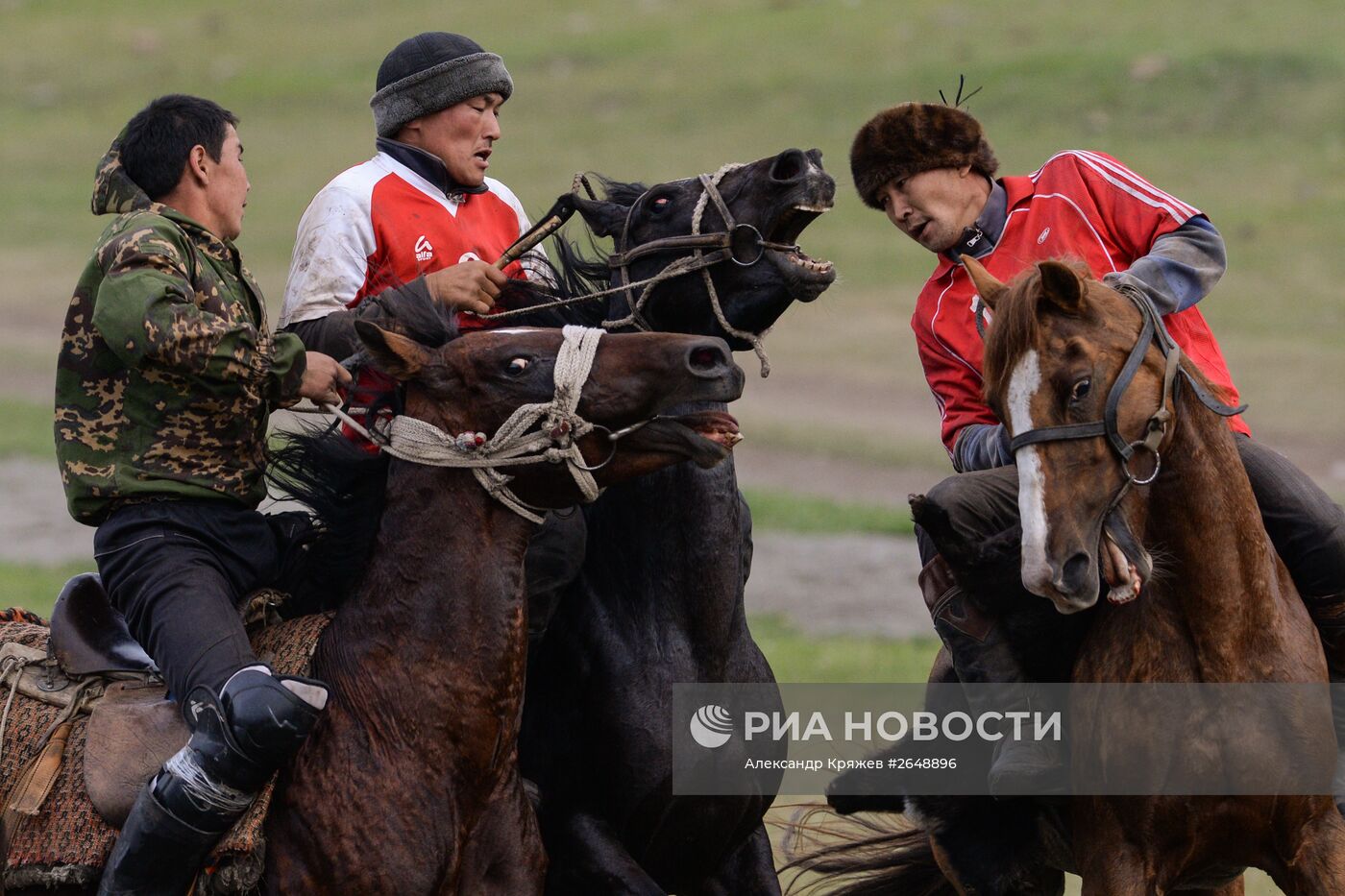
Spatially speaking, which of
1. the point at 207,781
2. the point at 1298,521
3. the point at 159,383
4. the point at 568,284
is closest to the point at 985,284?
the point at 1298,521

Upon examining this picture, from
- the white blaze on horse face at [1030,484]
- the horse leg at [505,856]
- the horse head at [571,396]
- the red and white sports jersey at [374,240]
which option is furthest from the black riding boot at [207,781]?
the white blaze on horse face at [1030,484]

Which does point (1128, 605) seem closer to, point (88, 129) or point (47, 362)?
point (47, 362)

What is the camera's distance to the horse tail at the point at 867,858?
648 centimetres

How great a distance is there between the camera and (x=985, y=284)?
490 cm

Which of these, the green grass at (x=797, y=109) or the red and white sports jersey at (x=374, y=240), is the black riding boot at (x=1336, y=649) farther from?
the green grass at (x=797, y=109)

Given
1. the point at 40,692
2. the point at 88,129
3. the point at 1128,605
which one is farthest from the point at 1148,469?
the point at 88,129

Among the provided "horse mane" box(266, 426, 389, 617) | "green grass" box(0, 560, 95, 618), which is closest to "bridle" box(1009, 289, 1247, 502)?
"horse mane" box(266, 426, 389, 617)

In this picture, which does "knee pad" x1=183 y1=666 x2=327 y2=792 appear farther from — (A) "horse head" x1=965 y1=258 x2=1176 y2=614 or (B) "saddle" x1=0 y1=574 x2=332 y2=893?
(A) "horse head" x1=965 y1=258 x2=1176 y2=614

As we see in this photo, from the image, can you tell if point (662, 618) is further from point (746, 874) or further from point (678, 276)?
point (678, 276)

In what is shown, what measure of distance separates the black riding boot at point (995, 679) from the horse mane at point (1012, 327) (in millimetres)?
869

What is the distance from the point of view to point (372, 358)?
450 cm

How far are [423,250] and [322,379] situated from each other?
39.9 inches

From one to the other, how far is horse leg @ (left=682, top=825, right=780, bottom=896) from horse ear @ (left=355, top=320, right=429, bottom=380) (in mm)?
1841

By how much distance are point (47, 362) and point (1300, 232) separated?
15378 millimetres
